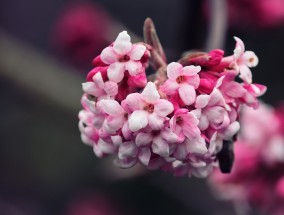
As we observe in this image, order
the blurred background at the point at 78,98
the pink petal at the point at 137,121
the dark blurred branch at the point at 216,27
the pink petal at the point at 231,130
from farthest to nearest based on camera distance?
the blurred background at the point at 78,98, the dark blurred branch at the point at 216,27, the pink petal at the point at 231,130, the pink petal at the point at 137,121

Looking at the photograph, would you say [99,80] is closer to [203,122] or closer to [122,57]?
[122,57]

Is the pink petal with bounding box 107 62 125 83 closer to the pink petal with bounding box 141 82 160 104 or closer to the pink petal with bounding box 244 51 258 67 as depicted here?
the pink petal with bounding box 141 82 160 104

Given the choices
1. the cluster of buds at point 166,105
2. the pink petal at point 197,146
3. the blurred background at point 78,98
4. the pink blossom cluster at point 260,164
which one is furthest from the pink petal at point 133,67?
the blurred background at point 78,98

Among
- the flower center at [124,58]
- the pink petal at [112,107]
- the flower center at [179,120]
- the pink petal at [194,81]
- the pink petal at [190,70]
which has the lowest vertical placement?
the flower center at [179,120]

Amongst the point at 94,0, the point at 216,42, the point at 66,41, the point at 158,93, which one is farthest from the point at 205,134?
the point at 94,0

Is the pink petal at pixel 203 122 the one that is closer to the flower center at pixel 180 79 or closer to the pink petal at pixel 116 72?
the flower center at pixel 180 79

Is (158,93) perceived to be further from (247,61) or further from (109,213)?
(109,213)

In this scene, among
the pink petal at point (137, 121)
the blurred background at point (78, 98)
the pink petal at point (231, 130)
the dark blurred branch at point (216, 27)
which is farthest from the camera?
the blurred background at point (78, 98)

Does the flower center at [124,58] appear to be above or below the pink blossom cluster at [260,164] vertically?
above
